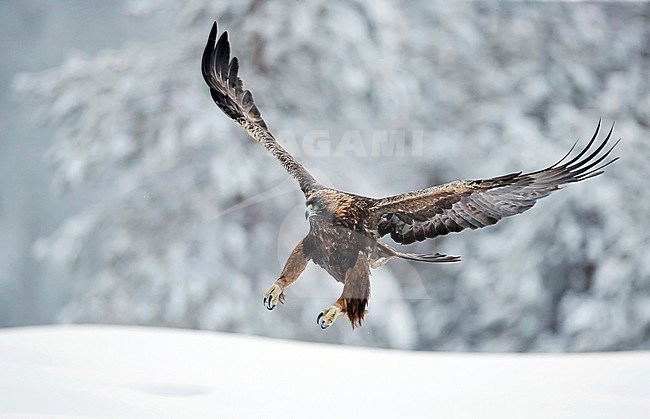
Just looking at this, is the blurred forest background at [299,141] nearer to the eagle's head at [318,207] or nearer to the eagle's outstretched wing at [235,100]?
the eagle's outstretched wing at [235,100]

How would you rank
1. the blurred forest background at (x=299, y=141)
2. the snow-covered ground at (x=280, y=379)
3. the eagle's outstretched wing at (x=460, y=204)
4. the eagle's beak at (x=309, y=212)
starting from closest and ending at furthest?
the eagle's outstretched wing at (x=460, y=204) < the eagle's beak at (x=309, y=212) < the snow-covered ground at (x=280, y=379) < the blurred forest background at (x=299, y=141)

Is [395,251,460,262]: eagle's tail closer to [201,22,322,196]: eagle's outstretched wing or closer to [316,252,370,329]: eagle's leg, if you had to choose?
[316,252,370,329]: eagle's leg

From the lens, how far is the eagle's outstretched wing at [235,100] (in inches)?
50.9

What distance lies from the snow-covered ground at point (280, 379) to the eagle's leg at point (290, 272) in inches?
7.5

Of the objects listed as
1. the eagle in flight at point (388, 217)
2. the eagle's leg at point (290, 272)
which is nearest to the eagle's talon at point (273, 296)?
the eagle's leg at point (290, 272)

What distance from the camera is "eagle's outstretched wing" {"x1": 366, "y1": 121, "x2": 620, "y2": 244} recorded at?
3.53ft

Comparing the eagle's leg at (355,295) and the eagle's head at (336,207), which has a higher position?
the eagle's head at (336,207)

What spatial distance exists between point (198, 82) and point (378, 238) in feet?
2.45

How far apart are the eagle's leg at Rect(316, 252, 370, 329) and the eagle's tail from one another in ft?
0.23

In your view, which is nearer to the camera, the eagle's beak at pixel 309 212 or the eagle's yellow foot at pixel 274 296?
the eagle's beak at pixel 309 212

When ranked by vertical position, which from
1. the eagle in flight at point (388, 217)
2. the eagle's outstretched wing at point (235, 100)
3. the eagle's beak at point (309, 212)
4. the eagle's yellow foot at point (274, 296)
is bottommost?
the eagle's yellow foot at point (274, 296)

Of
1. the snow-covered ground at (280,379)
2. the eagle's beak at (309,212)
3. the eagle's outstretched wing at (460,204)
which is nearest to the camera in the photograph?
the eagle's outstretched wing at (460,204)

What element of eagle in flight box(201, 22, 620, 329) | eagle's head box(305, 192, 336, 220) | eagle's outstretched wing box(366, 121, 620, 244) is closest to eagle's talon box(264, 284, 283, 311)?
Result: eagle in flight box(201, 22, 620, 329)

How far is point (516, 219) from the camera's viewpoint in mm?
1497
